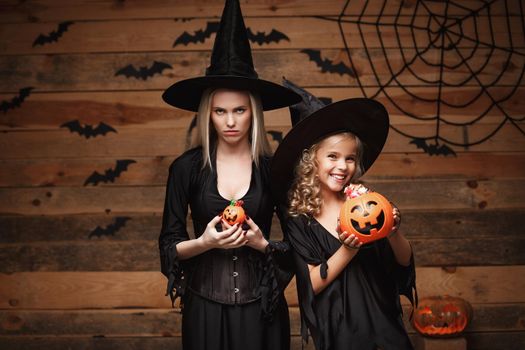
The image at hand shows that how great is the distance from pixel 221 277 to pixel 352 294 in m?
0.43

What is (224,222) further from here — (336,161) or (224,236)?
(336,161)

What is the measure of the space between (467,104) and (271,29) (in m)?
1.17

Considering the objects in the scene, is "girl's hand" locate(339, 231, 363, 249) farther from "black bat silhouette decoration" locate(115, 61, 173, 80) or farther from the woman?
"black bat silhouette decoration" locate(115, 61, 173, 80)

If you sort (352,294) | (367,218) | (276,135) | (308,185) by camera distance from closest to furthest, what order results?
1. (367,218)
2. (352,294)
3. (308,185)
4. (276,135)

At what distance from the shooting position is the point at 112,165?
3.35 meters

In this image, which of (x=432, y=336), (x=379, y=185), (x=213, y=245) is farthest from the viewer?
(x=379, y=185)

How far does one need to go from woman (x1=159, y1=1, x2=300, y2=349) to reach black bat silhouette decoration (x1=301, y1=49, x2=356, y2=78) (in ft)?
4.15

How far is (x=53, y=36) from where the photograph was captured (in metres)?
3.37

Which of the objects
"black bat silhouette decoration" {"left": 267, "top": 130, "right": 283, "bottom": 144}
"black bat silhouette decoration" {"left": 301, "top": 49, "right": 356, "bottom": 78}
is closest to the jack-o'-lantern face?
"black bat silhouette decoration" {"left": 267, "top": 130, "right": 283, "bottom": 144}

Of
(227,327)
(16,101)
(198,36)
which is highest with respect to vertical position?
(198,36)

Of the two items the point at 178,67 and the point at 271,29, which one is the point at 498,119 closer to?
the point at 271,29

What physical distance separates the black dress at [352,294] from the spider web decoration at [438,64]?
146cm

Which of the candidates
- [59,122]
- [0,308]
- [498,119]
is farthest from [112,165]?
[498,119]

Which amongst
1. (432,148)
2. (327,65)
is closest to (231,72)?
(327,65)
